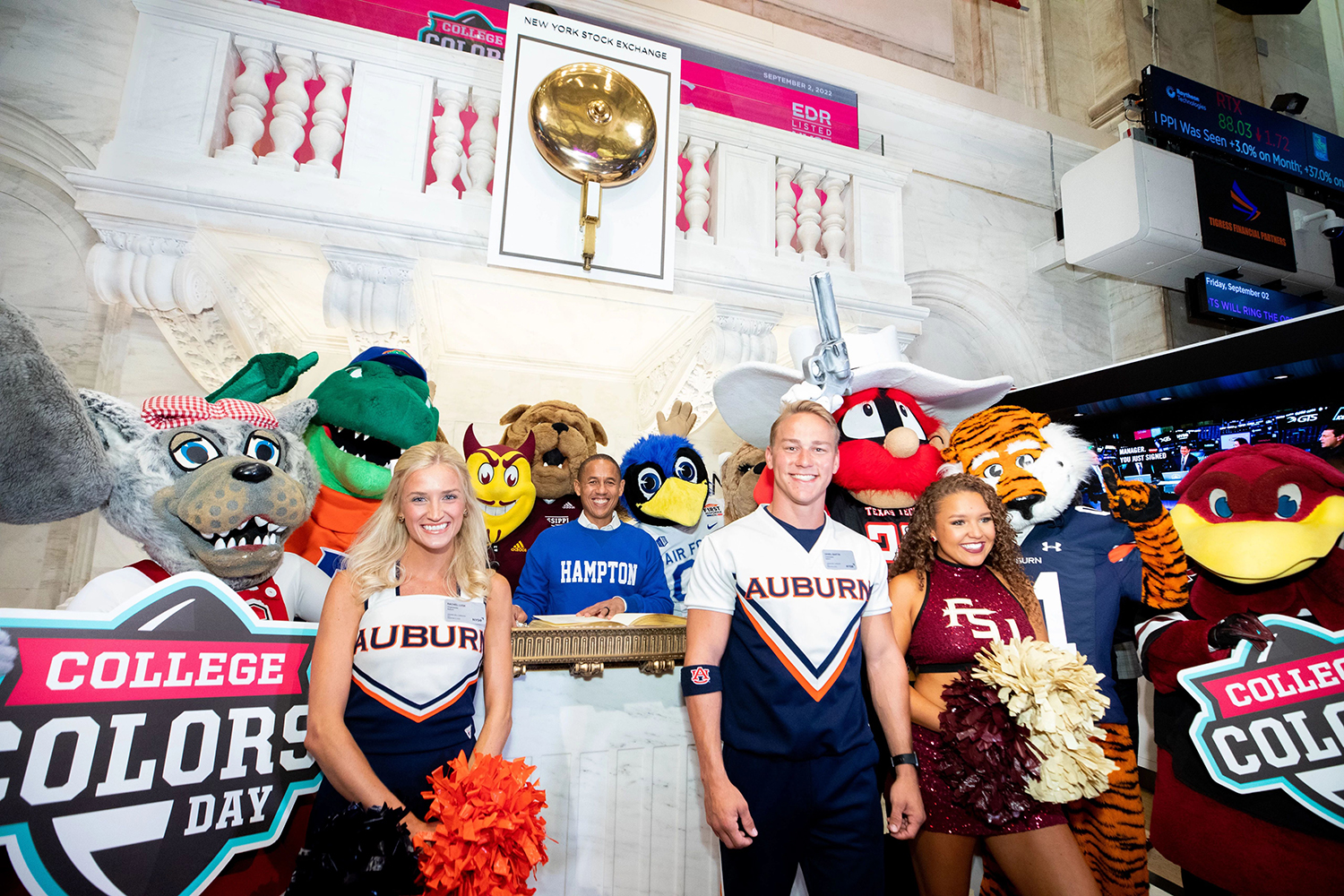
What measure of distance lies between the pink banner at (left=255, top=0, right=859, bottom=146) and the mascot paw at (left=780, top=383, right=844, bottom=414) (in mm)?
2349

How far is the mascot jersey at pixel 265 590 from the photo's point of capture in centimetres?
151

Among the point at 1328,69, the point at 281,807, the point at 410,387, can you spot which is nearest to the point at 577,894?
the point at 281,807

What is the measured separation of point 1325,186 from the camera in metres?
4.83

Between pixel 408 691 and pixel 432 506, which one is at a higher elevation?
pixel 432 506

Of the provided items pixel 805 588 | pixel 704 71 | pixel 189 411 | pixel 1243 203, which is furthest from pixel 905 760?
pixel 1243 203

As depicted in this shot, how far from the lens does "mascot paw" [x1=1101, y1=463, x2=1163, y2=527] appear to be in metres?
2.10

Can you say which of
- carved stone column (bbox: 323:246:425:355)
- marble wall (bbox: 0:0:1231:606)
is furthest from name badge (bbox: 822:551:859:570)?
carved stone column (bbox: 323:246:425:355)

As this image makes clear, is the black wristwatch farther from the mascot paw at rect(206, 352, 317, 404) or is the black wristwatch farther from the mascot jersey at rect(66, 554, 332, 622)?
the mascot paw at rect(206, 352, 317, 404)

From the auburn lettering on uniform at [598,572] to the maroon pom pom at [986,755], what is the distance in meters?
1.34

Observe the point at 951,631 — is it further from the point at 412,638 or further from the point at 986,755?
the point at 412,638

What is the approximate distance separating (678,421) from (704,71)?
2.09 meters

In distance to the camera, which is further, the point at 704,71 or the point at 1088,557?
the point at 704,71

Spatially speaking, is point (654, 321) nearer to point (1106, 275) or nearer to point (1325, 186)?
point (1106, 275)

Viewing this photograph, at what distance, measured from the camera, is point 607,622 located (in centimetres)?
179
